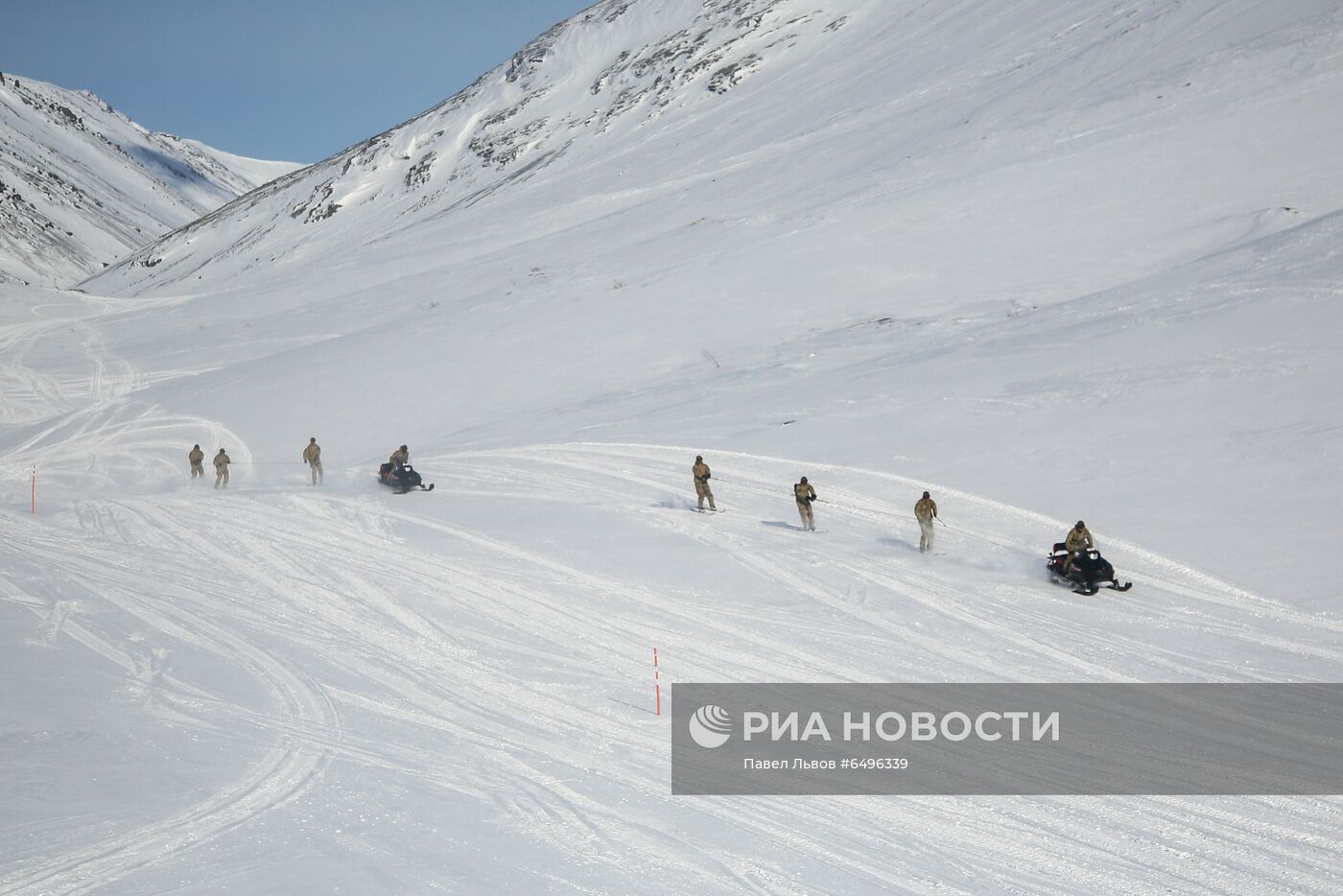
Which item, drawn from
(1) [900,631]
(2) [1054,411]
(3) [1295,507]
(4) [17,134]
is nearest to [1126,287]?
(2) [1054,411]

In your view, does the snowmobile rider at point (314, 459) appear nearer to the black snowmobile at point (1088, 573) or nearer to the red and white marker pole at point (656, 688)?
the red and white marker pole at point (656, 688)

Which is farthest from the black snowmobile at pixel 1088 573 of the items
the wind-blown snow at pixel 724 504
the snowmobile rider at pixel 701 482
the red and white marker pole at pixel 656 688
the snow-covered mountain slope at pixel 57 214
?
the snow-covered mountain slope at pixel 57 214

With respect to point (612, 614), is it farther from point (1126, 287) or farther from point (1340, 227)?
point (1340, 227)

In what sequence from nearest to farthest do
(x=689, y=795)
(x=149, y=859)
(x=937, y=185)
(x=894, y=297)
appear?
(x=149, y=859), (x=689, y=795), (x=894, y=297), (x=937, y=185)

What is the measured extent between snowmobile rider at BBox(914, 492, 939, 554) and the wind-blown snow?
11.7 inches

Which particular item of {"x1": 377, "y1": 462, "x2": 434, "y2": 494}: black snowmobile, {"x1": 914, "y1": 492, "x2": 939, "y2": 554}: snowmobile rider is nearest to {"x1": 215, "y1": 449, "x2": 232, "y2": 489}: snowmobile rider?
{"x1": 377, "y1": 462, "x2": 434, "y2": 494}: black snowmobile

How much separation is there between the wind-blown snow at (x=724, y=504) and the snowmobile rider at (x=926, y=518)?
0.98 feet

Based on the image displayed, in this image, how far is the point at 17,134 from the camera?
185875 mm

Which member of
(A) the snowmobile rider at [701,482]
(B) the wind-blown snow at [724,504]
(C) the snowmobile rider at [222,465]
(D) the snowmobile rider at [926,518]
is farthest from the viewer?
(C) the snowmobile rider at [222,465]

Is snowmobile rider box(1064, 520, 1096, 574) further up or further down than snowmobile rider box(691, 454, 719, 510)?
further down

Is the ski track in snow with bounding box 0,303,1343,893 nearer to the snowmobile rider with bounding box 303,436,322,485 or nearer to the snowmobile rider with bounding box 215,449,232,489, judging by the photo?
the snowmobile rider with bounding box 303,436,322,485

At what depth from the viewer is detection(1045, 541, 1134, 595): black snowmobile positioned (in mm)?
14672

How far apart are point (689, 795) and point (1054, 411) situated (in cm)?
1522

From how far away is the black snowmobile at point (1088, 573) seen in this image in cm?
1467
